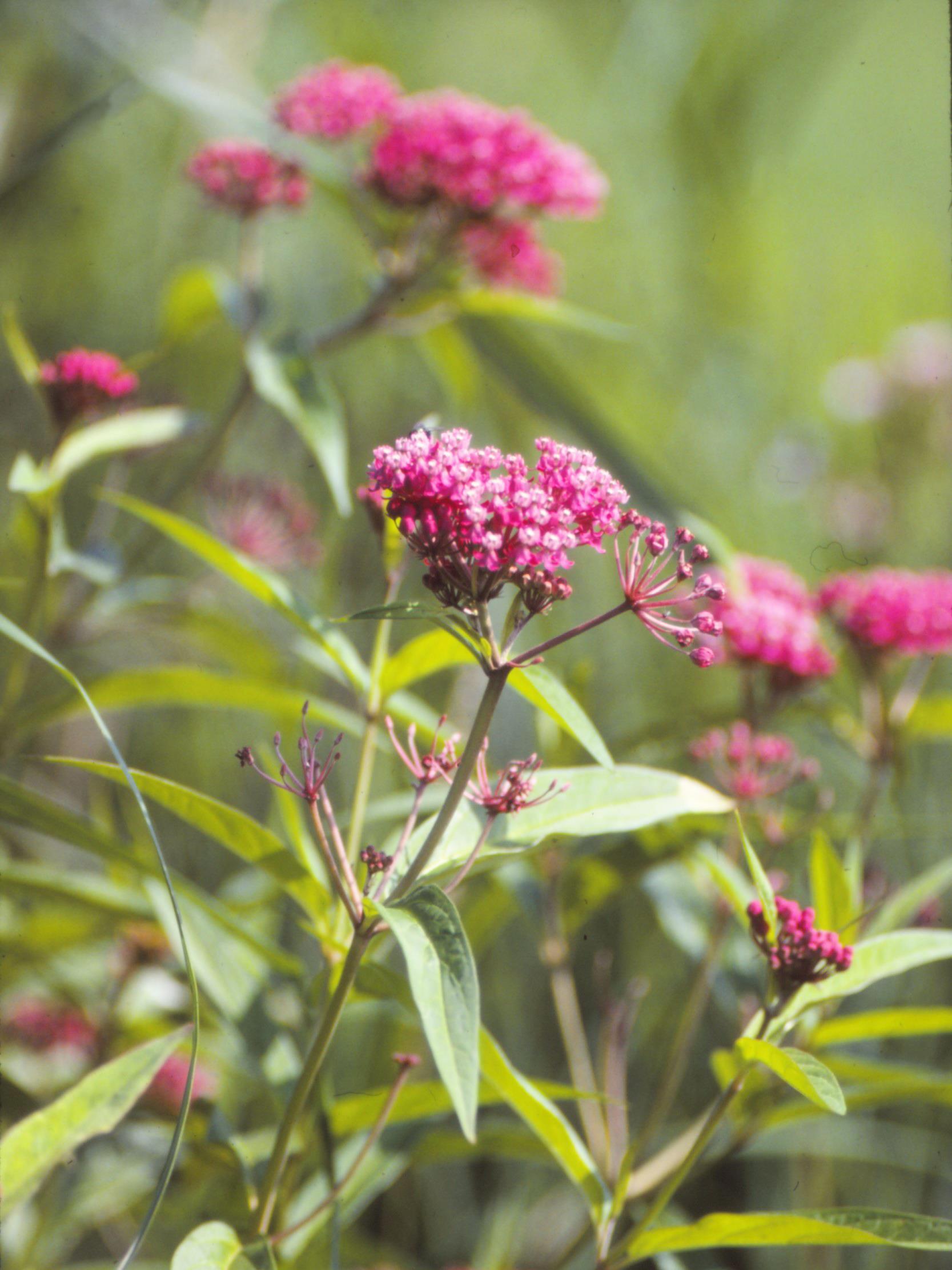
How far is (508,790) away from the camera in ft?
2.15

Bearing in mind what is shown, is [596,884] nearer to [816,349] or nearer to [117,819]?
[117,819]

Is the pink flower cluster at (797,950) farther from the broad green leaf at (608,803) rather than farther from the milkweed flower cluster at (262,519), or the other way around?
the milkweed flower cluster at (262,519)

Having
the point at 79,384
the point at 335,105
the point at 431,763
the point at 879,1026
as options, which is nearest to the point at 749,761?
the point at 879,1026

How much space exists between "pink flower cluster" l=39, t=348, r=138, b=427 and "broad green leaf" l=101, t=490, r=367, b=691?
210 millimetres

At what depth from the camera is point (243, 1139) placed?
97 cm

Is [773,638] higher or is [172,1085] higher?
[773,638]

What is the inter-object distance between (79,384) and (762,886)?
30.8 inches

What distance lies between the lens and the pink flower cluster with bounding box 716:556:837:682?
42.3 inches

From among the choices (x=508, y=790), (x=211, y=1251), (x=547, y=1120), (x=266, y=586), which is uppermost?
(x=266, y=586)

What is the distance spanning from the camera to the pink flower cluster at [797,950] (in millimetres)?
677

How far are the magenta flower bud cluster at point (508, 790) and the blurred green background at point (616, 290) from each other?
0.47m

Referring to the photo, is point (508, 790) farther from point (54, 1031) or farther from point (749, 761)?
point (54, 1031)

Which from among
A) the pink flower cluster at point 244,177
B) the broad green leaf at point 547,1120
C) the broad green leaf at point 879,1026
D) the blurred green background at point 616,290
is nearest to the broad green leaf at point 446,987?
the broad green leaf at point 547,1120

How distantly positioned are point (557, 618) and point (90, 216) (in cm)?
152
